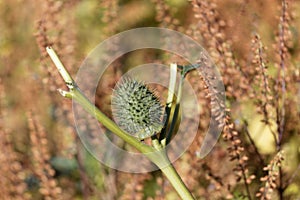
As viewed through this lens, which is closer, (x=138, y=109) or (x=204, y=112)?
(x=138, y=109)

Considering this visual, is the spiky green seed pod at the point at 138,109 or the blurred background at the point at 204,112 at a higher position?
the blurred background at the point at 204,112

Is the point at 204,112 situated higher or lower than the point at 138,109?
higher

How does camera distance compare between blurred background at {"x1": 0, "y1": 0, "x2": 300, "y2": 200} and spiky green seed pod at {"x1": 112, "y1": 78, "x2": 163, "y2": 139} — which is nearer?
spiky green seed pod at {"x1": 112, "y1": 78, "x2": 163, "y2": 139}

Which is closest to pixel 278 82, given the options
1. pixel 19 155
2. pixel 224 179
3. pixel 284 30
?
pixel 284 30

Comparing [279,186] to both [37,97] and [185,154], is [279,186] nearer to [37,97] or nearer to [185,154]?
[185,154]

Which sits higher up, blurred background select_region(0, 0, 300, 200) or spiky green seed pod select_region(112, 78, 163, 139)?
blurred background select_region(0, 0, 300, 200)
